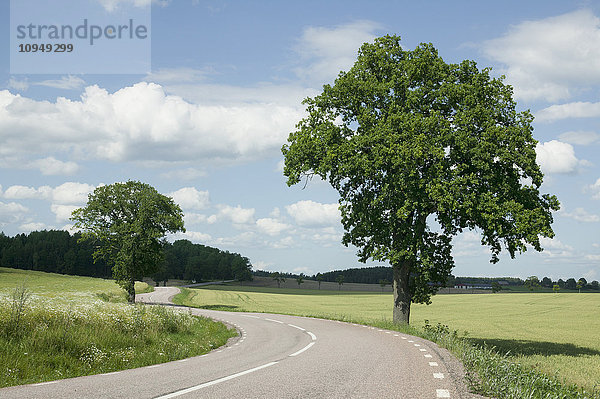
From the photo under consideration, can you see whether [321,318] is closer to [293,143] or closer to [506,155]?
[293,143]

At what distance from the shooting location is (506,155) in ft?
69.7

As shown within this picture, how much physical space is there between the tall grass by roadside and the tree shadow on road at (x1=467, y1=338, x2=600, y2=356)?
49.2 ft

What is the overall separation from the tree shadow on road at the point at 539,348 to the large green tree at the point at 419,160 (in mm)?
4481

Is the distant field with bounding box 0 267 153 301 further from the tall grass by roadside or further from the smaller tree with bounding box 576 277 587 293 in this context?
the smaller tree with bounding box 576 277 587 293

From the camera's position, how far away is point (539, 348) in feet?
88.8

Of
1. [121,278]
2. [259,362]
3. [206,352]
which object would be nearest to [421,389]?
[259,362]

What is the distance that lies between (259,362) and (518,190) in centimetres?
1514

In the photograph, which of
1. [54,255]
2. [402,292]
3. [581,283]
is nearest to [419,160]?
[402,292]

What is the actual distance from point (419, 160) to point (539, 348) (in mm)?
13167

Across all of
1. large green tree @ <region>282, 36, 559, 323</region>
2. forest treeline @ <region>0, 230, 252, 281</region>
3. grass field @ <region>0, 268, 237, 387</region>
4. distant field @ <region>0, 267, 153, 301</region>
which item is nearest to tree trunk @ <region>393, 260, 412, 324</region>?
large green tree @ <region>282, 36, 559, 323</region>

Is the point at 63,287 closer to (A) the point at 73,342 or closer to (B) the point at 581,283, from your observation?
(A) the point at 73,342

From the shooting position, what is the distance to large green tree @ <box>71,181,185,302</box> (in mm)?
53906

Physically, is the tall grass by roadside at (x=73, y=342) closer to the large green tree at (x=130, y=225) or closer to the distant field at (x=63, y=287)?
the distant field at (x=63, y=287)

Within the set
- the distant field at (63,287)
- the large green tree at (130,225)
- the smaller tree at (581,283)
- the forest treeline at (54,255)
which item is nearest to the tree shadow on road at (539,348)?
the distant field at (63,287)
